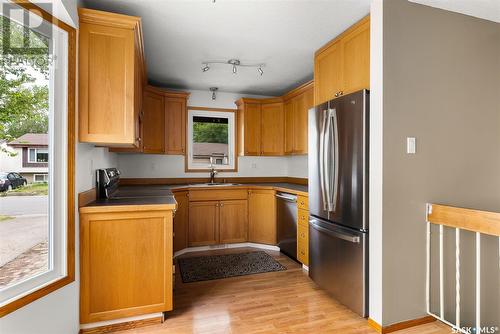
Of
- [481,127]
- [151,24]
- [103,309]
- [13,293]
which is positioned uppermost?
[151,24]

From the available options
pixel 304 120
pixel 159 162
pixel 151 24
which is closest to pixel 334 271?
pixel 304 120

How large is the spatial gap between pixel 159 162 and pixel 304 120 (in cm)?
231

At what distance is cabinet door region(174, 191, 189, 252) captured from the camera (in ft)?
12.1

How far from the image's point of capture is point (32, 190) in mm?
1644

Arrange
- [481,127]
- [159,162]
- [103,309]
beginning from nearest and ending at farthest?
[103,309], [481,127], [159,162]

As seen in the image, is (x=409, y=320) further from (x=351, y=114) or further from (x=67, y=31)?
(x=67, y=31)


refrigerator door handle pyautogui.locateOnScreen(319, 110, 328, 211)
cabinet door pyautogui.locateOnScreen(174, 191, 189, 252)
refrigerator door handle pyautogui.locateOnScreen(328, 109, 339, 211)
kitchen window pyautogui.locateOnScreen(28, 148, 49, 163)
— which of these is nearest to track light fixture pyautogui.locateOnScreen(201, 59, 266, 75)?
refrigerator door handle pyautogui.locateOnScreen(319, 110, 328, 211)

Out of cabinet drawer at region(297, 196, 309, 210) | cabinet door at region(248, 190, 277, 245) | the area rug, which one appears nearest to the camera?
the area rug

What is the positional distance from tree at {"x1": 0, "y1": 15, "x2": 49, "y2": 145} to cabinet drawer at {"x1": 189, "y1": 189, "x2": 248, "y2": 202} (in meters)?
2.26

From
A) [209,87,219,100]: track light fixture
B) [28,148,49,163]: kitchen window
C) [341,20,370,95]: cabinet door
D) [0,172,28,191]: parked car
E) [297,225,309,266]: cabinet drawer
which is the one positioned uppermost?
[209,87,219,100]: track light fixture

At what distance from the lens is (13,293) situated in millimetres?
1460

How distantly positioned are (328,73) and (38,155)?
250 centimetres

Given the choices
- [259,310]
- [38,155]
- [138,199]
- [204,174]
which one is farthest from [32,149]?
[204,174]

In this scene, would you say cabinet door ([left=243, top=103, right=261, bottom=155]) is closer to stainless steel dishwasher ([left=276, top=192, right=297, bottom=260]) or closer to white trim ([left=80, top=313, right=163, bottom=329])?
stainless steel dishwasher ([left=276, top=192, right=297, bottom=260])
